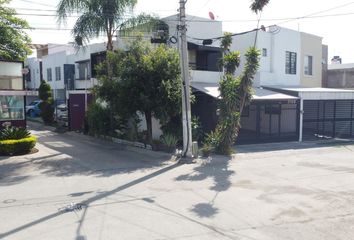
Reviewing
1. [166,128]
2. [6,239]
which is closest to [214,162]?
[166,128]

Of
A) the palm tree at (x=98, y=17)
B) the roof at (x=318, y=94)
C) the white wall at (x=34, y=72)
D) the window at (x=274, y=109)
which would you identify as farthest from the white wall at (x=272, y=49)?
the white wall at (x=34, y=72)

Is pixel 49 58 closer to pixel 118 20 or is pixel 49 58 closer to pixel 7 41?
pixel 7 41

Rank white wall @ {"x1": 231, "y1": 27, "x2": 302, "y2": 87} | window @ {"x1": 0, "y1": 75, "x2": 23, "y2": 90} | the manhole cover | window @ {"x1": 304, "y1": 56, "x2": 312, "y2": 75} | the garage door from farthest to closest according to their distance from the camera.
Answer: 1. window @ {"x1": 304, "y1": 56, "x2": 312, "y2": 75}
2. white wall @ {"x1": 231, "y1": 27, "x2": 302, "y2": 87}
3. the garage door
4. window @ {"x1": 0, "y1": 75, "x2": 23, "y2": 90}
5. the manhole cover

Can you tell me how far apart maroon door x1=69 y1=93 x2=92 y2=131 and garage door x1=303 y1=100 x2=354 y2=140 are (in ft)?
44.8

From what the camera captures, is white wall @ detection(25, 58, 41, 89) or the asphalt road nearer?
the asphalt road

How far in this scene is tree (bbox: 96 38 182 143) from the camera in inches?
629

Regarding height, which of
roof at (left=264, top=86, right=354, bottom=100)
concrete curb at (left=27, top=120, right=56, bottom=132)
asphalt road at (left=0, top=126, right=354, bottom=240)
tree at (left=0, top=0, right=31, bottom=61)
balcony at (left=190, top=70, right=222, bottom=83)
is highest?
tree at (left=0, top=0, right=31, bottom=61)

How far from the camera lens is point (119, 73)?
1664cm

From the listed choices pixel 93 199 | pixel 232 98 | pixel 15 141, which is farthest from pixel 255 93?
pixel 93 199

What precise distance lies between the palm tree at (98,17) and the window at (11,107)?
200 inches

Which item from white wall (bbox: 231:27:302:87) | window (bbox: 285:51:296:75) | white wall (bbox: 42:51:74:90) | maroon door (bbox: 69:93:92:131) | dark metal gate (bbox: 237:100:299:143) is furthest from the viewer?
white wall (bbox: 42:51:74:90)

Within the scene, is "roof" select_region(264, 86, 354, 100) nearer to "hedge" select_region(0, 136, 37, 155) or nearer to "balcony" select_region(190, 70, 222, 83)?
"balcony" select_region(190, 70, 222, 83)

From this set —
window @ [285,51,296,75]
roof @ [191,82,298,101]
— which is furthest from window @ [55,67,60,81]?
window @ [285,51,296,75]

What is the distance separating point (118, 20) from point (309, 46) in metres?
14.1
